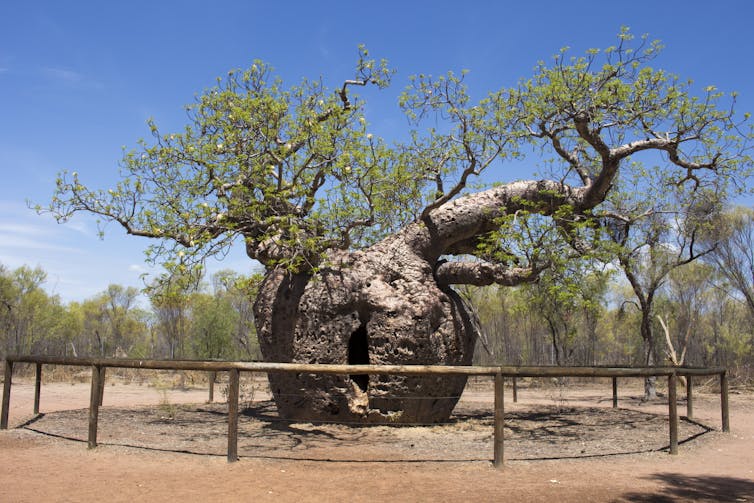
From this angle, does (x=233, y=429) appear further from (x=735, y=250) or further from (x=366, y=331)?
(x=735, y=250)

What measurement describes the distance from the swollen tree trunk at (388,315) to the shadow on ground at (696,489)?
321 centimetres

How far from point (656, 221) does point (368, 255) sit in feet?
31.8

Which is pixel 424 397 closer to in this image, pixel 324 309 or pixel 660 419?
pixel 324 309

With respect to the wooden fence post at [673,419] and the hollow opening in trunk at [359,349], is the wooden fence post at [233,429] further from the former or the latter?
the wooden fence post at [673,419]

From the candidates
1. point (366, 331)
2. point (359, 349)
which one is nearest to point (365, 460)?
point (366, 331)

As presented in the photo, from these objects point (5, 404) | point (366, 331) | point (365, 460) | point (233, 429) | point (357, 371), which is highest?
point (366, 331)

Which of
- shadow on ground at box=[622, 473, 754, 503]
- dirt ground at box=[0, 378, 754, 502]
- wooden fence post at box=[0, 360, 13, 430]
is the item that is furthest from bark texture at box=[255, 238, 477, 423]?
wooden fence post at box=[0, 360, 13, 430]

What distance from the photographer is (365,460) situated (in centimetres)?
596

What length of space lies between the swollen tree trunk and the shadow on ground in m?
3.21

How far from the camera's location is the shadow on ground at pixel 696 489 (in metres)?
4.56

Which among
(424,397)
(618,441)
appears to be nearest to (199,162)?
(424,397)

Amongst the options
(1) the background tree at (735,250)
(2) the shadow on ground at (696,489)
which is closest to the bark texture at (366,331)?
(2) the shadow on ground at (696,489)

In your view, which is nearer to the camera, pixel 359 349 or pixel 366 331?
pixel 366 331

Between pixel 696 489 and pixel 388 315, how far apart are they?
14.5 ft
